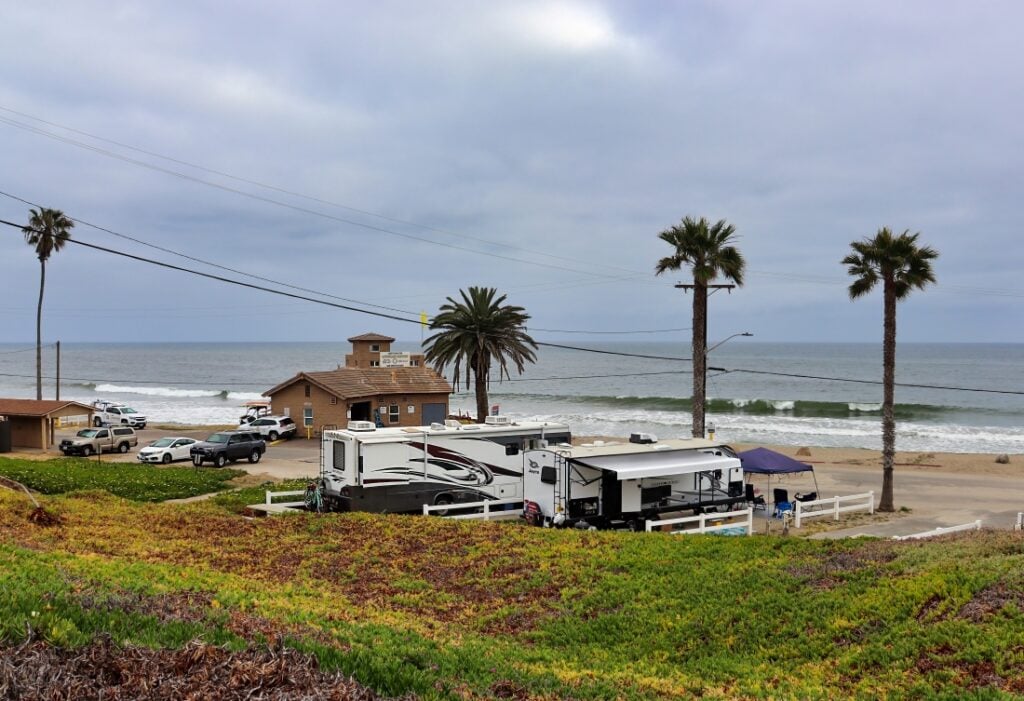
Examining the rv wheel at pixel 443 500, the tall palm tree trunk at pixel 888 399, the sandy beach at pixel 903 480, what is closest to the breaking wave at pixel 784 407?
the sandy beach at pixel 903 480

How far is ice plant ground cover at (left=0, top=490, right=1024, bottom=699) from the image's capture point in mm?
8781

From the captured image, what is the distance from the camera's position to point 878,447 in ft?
201

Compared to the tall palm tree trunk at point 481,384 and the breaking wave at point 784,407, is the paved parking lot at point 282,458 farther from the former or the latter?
the breaking wave at point 784,407

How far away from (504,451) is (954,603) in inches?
647

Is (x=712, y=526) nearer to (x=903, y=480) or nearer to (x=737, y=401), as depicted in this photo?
(x=903, y=480)

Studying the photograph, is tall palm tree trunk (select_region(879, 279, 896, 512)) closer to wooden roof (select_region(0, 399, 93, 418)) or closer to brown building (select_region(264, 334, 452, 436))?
brown building (select_region(264, 334, 452, 436))

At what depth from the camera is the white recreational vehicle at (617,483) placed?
2334cm

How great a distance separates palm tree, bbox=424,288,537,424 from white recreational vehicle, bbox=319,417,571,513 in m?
12.7

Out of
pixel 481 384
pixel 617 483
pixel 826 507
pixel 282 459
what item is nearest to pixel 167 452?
pixel 282 459

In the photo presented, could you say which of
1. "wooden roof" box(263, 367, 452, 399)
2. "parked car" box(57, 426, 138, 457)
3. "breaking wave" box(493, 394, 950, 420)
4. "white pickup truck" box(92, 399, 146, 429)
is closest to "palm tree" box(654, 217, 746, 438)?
"wooden roof" box(263, 367, 452, 399)

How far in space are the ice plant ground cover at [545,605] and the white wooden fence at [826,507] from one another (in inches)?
289

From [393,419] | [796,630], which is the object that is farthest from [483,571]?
[393,419]

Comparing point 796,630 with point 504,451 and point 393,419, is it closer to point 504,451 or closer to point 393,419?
point 504,451

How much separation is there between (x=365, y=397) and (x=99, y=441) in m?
14.7
